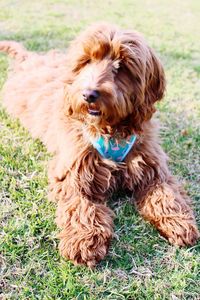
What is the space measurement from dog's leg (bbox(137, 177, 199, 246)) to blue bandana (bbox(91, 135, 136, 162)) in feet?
1.21

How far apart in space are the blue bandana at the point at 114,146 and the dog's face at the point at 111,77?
19cm

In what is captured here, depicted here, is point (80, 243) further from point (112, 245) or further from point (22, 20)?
point (22, 20)

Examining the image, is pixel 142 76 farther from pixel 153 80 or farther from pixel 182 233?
pixel 182 233

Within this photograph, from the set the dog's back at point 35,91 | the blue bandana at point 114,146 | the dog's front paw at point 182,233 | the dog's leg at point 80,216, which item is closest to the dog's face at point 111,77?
the blue bandana at point 114,146

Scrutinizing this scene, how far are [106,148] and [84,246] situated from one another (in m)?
0.82

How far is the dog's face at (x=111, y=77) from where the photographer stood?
284 centimetres

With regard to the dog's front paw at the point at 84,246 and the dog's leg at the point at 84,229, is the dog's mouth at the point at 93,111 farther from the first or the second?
the dog's front paw at the point at 84,246

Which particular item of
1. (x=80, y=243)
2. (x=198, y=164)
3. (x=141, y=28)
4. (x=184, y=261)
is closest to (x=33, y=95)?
(x=198, y=164)

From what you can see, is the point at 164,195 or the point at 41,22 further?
the point at 41,22

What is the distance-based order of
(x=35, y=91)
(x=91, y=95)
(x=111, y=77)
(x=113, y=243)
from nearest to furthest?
1. (x=91, y=95)
2. (x=111, y=77)
3. (x=113, y=243)
4. (x=35, y=91)

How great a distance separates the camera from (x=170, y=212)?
10.4 ft

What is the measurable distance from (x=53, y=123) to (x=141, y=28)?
4586mm

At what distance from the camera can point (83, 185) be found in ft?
10.8

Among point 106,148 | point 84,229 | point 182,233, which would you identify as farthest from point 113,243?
point 106,148
